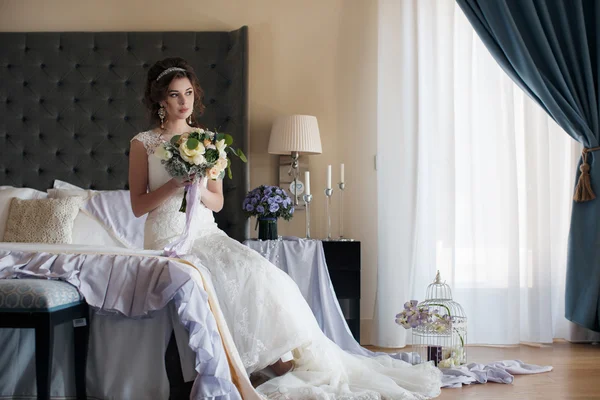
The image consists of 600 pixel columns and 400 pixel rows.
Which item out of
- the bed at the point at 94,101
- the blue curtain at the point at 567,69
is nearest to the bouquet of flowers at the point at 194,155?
the bed at the point at 94,101

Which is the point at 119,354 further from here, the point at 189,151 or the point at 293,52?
the point at 293,52

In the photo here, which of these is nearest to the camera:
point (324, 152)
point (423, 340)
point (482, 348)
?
point (423, 340)

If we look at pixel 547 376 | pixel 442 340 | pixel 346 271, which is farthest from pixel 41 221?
pixel 547 376

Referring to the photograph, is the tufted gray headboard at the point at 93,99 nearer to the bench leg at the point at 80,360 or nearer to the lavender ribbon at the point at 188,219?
the lavender ribbon at the point at 188,219

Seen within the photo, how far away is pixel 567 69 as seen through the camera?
4590 mm

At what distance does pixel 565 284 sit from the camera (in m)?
4.61

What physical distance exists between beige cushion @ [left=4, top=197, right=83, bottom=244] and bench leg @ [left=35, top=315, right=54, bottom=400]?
1794 millimetres

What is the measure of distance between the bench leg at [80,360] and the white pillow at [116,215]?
1.67 metres

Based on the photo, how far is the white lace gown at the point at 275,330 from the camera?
2791 mm

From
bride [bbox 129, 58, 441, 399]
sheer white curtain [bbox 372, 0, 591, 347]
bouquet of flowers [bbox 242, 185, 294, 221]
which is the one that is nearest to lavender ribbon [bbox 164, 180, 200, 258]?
bride [bbox 129, 58, 441, 399]

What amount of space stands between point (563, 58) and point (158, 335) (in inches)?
131

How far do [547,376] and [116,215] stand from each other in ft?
8.51

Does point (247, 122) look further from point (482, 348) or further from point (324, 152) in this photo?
point (482, 348)

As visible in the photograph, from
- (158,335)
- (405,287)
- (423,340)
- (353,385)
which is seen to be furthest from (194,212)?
(405,287)
